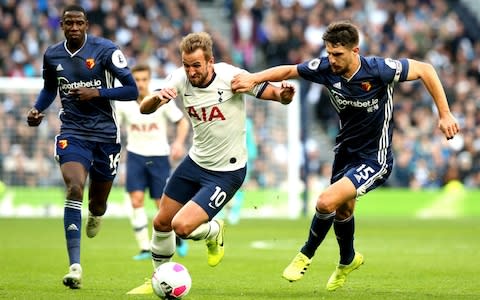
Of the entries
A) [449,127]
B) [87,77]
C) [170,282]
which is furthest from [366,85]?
[87,77]

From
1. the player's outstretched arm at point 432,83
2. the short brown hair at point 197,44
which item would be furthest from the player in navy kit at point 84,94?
the player's outstretched arm at point 432,83

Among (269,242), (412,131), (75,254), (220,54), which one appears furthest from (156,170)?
(220,54)

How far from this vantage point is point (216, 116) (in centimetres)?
977

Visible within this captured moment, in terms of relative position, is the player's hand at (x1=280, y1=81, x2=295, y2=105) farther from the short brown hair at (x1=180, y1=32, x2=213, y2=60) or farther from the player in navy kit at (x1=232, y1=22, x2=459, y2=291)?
the short brown hair at (x1=180, y1=32, x2=213, y2=60)

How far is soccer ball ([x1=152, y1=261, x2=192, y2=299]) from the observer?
891 centimetres

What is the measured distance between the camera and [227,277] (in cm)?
1166

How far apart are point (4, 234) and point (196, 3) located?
14.2 metres

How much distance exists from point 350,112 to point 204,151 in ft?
4.68

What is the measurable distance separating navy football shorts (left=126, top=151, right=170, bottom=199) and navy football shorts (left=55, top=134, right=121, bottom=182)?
333 cm

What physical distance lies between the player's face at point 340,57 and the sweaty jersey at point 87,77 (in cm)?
209

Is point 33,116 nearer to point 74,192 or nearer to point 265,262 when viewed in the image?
point 74,192

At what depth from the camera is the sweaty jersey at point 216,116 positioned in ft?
32.0

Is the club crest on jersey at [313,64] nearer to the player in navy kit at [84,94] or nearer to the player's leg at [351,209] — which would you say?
the player's leg at [351,209]

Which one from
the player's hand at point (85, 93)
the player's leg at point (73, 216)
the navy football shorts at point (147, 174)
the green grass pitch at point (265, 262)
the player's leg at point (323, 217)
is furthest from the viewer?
the navy football shorts at point (147, 174)
